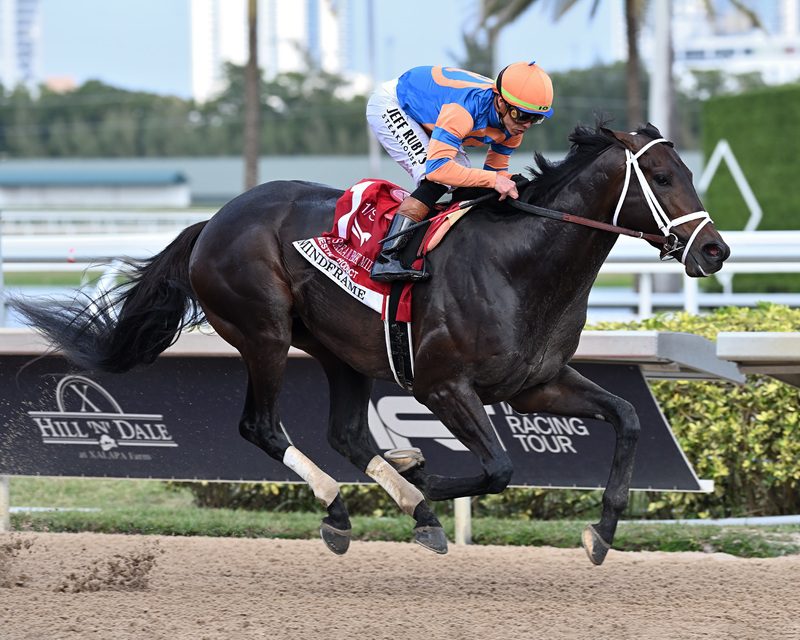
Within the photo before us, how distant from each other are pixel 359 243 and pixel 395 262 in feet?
0.83

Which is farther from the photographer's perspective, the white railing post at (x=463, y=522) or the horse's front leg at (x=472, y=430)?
the white railing post at (x=463, y=522)

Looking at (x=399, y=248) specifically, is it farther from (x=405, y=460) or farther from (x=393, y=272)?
(x=405, y=460)

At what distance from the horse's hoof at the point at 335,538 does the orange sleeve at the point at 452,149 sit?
1371 millimetres

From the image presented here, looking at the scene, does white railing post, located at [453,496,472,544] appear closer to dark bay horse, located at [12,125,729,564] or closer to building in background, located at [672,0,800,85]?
dark bay horse, located at [12,125,729,564]

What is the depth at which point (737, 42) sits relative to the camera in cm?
11731

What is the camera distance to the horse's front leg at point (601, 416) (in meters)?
4.23

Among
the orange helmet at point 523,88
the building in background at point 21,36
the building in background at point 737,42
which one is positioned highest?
the orange helmet at point 523,88

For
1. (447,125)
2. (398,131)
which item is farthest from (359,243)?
(447,125)

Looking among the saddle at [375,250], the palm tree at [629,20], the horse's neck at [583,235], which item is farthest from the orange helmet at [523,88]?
the palm tree at [629,20]

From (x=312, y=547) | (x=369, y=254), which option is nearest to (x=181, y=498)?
(x=312, y=547)

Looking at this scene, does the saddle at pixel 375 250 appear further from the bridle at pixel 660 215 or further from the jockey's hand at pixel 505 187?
the bridle at pixel 660 215

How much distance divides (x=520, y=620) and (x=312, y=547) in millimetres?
1553

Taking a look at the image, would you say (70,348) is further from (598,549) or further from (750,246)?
(750,246)

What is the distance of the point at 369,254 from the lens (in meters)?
4.47
